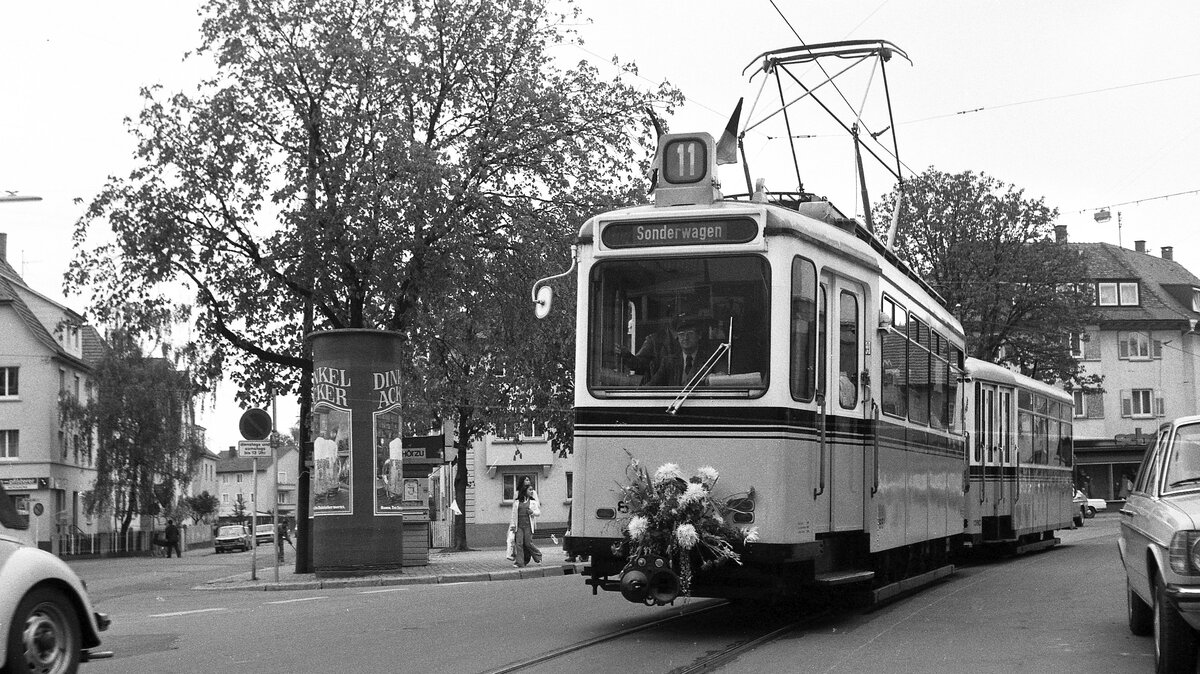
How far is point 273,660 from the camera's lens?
425 inches

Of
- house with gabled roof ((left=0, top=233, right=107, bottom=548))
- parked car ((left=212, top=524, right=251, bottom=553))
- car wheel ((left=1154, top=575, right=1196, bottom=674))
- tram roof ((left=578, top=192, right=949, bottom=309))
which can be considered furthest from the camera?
parked car ((left=212, top=524, right=251, bottom=553))

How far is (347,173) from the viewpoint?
80.9 feet

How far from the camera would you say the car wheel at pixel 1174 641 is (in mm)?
8273

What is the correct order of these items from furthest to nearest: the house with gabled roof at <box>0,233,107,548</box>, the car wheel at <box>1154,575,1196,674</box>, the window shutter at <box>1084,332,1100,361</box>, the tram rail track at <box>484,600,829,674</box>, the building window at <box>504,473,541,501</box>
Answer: the window shutter at <box>1084,332,1100,361</box> < the house with gabled roof at <box>0,233,107,548</box> < the building window at <box>504,473,541,501</box> < the tram rail track at <box>484,600,829,674</box> < the car wheel at <box>1154,575,1196,674</box>

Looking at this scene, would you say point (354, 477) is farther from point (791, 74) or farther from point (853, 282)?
point (853, 282)

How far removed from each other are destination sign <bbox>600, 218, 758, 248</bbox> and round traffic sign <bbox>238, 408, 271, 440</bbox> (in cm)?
1355

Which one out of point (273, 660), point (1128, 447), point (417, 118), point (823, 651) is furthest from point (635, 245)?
point (1128, 447)

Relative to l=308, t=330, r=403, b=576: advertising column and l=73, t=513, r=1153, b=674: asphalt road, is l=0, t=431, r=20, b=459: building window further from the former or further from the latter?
l=73, t=513, r=1153, b=674: asphalt road

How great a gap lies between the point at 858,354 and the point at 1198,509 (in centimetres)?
436

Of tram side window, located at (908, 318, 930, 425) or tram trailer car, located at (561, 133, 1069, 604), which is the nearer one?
tram trailer car, located at (561, 133, 1069, 604)

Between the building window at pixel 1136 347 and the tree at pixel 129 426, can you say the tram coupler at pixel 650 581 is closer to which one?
the tree at pixel 129 426

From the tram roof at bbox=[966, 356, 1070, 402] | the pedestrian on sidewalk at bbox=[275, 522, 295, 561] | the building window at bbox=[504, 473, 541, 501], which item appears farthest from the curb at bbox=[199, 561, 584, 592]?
the building window at bbox=[504, 473, 541, 501]

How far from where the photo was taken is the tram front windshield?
1098 cm

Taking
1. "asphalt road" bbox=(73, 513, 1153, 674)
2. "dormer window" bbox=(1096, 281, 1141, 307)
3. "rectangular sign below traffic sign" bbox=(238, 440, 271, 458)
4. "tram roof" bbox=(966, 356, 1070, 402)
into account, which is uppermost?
"dormer window" bbox=(1096, 281, 1141, 307)
